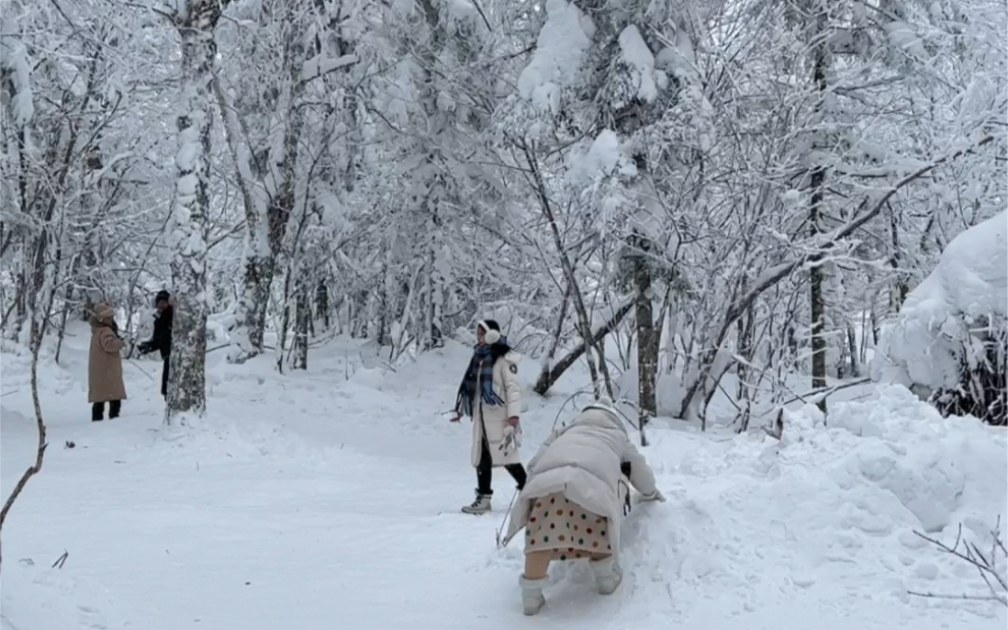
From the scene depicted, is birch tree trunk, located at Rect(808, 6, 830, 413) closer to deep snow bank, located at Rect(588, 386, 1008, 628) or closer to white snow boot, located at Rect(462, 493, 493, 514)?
deep snow bank, located at Rect(588, 386, 1008, 628)

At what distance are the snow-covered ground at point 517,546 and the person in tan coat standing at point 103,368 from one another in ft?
6.94

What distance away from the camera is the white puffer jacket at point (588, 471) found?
202 inches

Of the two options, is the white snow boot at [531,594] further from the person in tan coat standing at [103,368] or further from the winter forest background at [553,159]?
the person in tan coat standing at [103,368]

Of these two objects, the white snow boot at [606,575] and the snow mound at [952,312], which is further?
the snow mound at [952,312]

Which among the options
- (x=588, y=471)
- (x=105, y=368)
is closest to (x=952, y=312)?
(x=588, y=471)

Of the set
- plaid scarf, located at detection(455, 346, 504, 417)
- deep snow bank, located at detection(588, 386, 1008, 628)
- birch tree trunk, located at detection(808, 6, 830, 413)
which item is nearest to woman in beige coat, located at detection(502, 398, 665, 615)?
deep snow bank, located at detection(588, 386, 1008, 628)

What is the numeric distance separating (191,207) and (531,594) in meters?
7.02

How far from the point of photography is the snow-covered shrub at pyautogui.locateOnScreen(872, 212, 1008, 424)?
8336mm

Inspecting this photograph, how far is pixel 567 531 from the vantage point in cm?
516

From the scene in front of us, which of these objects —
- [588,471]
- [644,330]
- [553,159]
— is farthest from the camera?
[553,159]

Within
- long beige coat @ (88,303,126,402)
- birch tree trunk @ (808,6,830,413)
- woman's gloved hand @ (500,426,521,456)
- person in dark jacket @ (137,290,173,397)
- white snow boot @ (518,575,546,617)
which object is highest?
birch tree trunk @ (808,6,830,413)

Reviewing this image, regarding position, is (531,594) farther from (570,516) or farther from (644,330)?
(644,330)

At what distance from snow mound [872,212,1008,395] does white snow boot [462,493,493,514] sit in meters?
4.62

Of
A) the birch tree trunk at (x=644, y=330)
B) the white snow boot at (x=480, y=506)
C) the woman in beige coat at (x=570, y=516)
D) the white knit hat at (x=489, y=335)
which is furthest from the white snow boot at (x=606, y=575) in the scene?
the birch tree trunk at (x=644, y=330)
